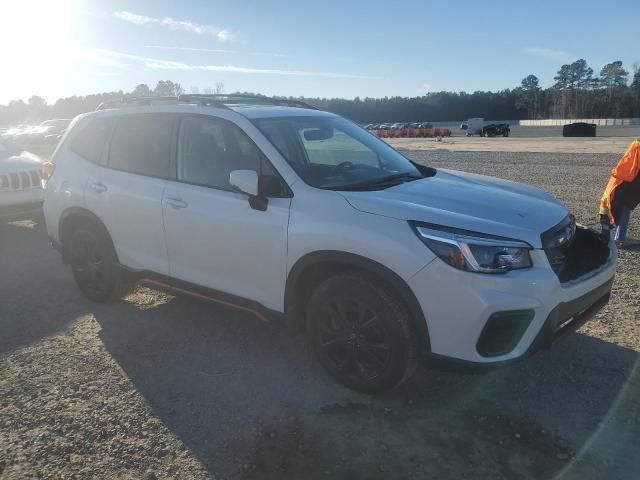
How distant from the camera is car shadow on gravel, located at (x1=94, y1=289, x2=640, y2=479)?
115 inches

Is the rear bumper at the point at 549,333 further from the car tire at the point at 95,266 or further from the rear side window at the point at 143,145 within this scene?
the car tire at the point at 95,266

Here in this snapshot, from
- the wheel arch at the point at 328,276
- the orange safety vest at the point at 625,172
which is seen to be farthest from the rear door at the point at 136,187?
the orange safety vest at the point at 625,172

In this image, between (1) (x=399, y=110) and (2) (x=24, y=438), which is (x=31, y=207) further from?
(1) (x=399, y=110)

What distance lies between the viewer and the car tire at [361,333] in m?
3.26

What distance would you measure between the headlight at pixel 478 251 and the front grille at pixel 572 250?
0.24m

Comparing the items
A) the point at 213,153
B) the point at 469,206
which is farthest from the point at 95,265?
the point at 469,206

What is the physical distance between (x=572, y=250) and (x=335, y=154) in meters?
1.87

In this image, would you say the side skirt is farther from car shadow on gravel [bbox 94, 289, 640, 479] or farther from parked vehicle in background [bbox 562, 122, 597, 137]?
parked vehicle in background [bbox 562, 122, 597, 137]

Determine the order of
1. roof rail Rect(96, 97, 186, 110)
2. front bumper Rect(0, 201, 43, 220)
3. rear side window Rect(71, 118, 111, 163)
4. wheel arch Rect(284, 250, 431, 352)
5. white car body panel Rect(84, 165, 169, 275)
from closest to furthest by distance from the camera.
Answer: wheel arch Rect(284, 250, 431, 352)
white car body panel Rect(84, 165, 169, 275)
roof rail Rect(96, 97, 186, 110)
rear side window Rect(71, 118, 111, 163)
front bumper Rect(0, 201, 43, 220)

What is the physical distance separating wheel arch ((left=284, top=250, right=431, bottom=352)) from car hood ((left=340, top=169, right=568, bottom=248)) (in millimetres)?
322

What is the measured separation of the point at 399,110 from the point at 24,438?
12512 centimetres

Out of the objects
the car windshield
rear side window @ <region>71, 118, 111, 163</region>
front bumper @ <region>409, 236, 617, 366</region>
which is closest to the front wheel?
rear side window @ <region>71, 118, 111, 163</region>

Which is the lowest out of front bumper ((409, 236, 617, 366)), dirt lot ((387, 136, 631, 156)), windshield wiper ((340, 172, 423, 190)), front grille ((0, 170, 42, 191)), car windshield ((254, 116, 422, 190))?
dirt lot ((387, 136, 631, 156))

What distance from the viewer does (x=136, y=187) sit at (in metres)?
4.56
